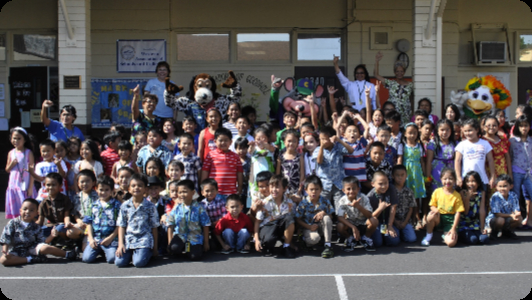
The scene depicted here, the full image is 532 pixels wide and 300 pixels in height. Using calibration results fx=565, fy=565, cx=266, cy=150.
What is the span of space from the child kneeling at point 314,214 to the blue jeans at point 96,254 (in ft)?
6.83

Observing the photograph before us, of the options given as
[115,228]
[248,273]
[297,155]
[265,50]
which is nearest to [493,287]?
[248,273]

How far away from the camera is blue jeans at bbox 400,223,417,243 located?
22.2 feet

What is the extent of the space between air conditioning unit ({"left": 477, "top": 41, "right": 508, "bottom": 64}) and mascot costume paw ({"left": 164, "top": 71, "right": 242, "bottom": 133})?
6.04 m

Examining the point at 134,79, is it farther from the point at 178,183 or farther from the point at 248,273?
the point at 248,273

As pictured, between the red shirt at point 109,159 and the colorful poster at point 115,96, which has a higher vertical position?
the colorful poster at point 115,96

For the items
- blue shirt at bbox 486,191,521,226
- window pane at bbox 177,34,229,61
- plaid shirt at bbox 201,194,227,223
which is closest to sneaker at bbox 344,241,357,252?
plaid shirt at bbox 201,194,227,223

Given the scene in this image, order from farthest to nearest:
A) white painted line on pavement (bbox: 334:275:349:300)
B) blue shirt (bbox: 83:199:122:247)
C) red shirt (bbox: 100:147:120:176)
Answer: red shirt (bbox: 100:147:120:176), blue shirt (bbox: 83:199:122:247), white painted line on pavement (bbox: 334:275:349:300)

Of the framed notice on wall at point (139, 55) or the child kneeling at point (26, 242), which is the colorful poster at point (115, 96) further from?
the child kneeling at point (26, 242)

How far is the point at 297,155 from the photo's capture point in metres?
7.07

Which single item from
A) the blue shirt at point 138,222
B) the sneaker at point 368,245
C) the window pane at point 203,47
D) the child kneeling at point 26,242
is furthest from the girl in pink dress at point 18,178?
the window pane at point 203,47

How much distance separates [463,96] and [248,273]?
5.34m

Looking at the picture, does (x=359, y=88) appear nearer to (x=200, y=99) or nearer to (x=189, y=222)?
(x=200, y=99)

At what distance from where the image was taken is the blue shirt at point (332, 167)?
6941 mm

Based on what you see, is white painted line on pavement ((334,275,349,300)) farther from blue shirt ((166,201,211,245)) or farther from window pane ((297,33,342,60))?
window pane ((297,33,342,60))
